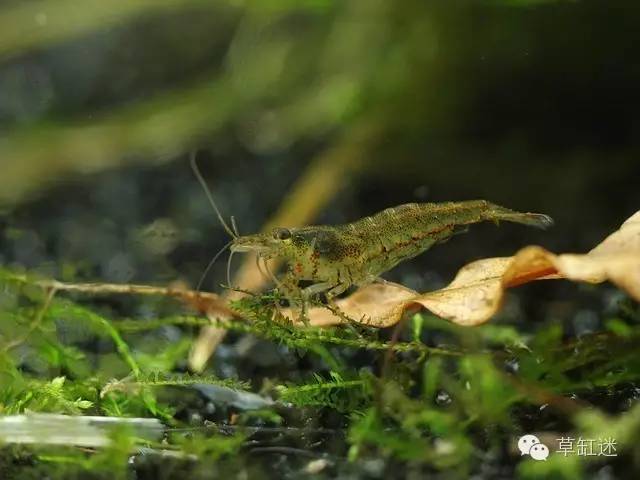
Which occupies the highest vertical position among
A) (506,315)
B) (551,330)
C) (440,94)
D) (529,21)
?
(529,21)

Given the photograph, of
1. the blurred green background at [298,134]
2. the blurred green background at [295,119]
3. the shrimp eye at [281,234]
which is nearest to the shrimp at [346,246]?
the shrimp eye at [281,234]

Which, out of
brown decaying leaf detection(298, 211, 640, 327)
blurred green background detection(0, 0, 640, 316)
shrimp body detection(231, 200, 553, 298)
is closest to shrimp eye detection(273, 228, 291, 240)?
shrimp body detection(231, 200, 553, 298)

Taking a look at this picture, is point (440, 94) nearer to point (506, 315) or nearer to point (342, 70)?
point (342, 70)

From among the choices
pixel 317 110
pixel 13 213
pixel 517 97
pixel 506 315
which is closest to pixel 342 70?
pixel 317 110

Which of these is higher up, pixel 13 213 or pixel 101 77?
pixel 101 77

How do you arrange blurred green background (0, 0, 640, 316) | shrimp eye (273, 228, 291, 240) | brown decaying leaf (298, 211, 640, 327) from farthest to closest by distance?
blurred green background (0, 0, 640, 316), shrimp eye (273, 228, 291, 240), brown decaying leaf (298, 211, 640, 327)

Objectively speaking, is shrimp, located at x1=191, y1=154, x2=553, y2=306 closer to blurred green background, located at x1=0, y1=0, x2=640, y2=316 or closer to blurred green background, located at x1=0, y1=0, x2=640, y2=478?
blurred green background, located at x1=0, y1=0, x2=640, y2=478

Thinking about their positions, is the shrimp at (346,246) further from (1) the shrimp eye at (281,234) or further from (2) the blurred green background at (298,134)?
(2) the blurred green background at (298,134)
